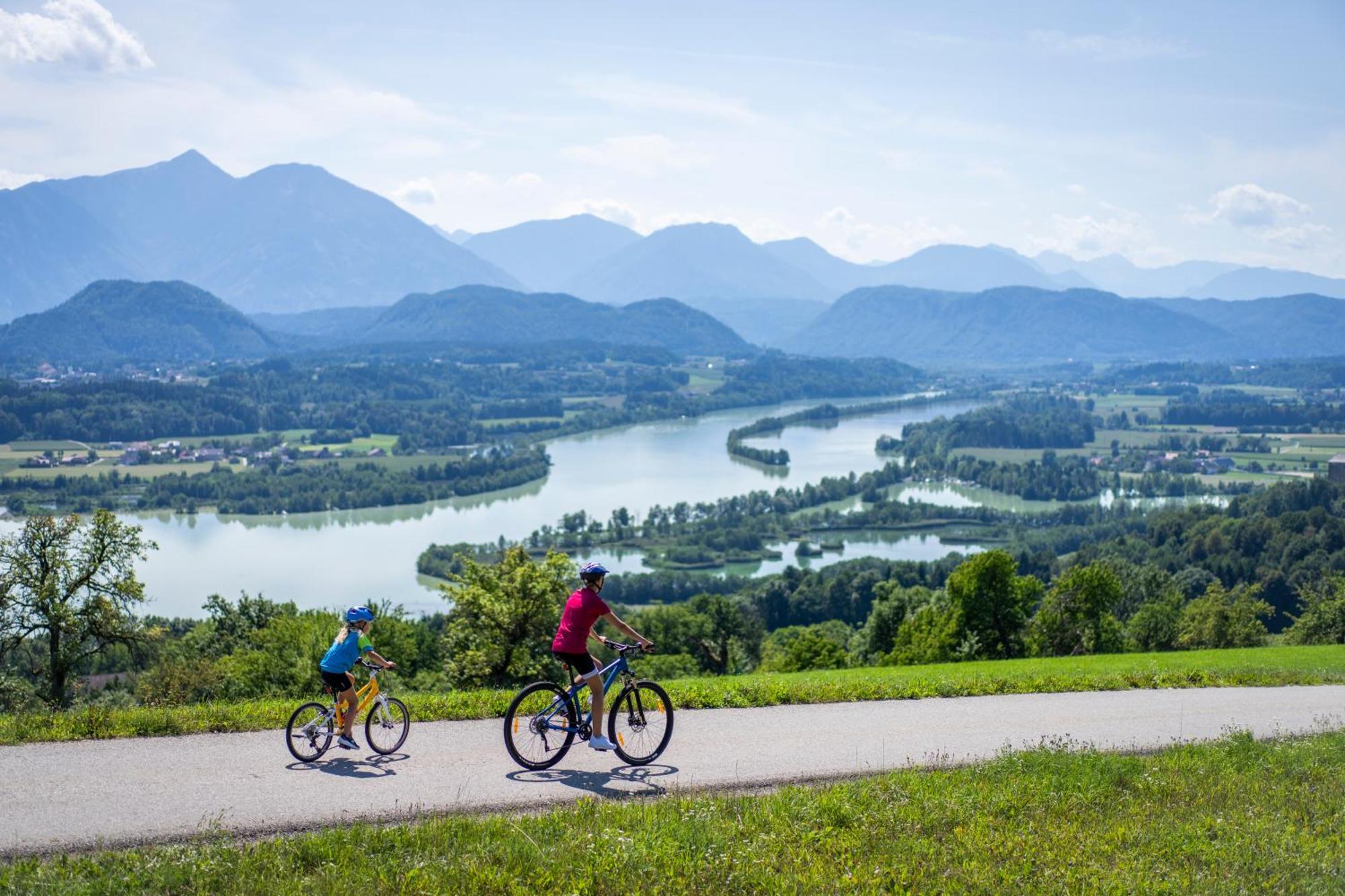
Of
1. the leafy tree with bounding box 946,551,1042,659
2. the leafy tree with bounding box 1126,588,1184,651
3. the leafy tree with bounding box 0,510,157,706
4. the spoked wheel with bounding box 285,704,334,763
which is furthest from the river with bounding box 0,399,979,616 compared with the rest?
the spoked wheel with bounding box 285,704,334,763

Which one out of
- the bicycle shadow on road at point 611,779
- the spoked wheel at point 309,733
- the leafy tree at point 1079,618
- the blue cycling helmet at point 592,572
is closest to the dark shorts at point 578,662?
the blue cycling helmet at point 592,572

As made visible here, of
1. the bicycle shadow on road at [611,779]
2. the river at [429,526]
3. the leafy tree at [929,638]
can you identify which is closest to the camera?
the bicycle shadow on road at [611,779]

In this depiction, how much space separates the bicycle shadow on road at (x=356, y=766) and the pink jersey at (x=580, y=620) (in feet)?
5.85

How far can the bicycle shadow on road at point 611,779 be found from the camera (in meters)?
8.85

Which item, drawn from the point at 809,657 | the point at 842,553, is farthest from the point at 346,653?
the point at 842,553

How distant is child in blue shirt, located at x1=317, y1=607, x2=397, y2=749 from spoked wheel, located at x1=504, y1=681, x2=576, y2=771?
1301 mm

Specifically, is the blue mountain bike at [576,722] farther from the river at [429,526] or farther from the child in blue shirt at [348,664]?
the river at [429,526]

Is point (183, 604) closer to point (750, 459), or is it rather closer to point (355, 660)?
point (355, 660)

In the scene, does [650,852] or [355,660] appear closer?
[650,852]

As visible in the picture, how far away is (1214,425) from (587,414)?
103 metres

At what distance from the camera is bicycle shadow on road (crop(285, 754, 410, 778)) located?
9.13 metres

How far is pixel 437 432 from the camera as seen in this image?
154 metres

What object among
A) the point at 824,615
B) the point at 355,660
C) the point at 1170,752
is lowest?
the point at 824,615

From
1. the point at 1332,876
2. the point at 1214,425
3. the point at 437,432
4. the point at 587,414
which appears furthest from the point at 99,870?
the point at 1214,425
